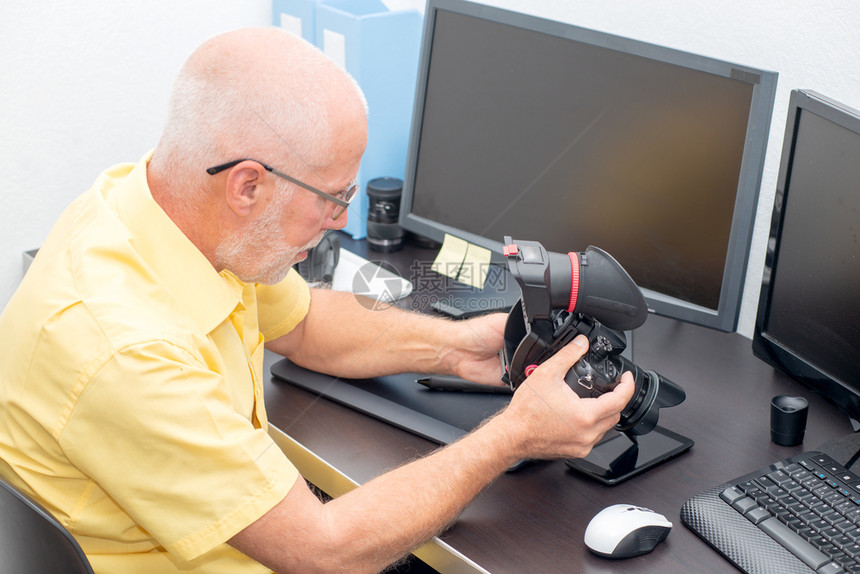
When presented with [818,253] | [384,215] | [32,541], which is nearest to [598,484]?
[818,253]

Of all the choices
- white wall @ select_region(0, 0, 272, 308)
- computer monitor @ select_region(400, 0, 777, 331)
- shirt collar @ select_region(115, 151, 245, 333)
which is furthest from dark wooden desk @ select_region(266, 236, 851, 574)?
white wall @ select_region(0, 0, 272, 308)

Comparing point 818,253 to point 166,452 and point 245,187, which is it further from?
point 166,452

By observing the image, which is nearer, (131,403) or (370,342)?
(131,403)

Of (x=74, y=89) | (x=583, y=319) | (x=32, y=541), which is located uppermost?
(x=74, y=89)

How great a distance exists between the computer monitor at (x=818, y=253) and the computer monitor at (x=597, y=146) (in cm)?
5

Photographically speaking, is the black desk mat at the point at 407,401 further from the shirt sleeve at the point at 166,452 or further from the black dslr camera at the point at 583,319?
the shirt sleeve at the point at 166,452

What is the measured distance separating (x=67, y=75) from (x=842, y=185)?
1379 mm

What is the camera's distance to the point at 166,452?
33.9 inches

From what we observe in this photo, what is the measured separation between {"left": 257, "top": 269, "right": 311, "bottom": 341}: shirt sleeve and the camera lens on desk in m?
0.37

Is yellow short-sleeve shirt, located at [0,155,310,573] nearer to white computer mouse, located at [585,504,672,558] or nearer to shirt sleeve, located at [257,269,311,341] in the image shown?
shirt sleeve, located at [257,269,311,341]

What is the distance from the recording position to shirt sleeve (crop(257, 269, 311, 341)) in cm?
128

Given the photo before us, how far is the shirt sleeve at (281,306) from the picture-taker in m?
1.28

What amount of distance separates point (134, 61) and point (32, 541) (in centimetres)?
115

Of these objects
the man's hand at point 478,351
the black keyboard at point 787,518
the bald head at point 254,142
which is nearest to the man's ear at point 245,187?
the bald head at point 254,142
